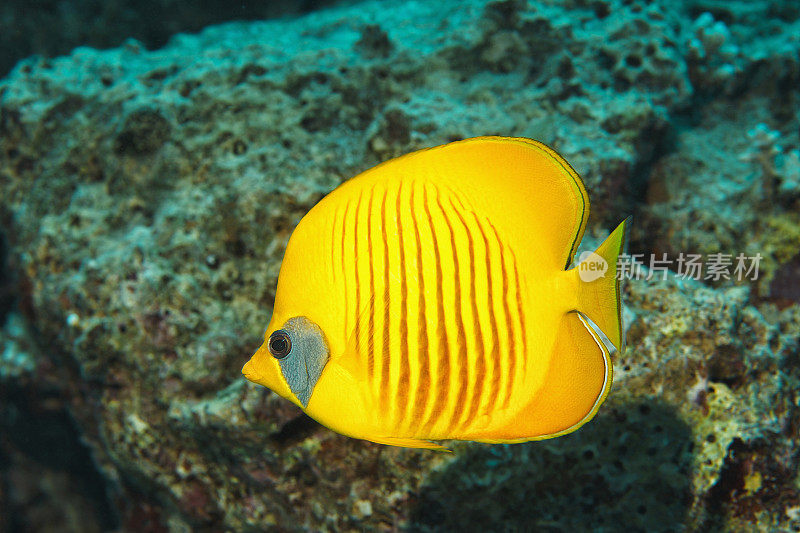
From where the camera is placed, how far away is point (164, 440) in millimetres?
2082

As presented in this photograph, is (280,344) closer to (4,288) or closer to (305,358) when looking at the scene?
(305,358)

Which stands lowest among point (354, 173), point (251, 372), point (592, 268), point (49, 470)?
point (49, 470)

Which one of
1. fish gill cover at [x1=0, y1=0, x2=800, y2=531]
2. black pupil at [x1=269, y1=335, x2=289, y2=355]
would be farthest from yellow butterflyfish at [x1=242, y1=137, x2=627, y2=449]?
fish gill cover at [x1=0, y1=0, x2=800, y2=531]

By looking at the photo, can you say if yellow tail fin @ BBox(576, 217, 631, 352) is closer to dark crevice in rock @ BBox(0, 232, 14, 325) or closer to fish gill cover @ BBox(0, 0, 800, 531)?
fish gill cover @ BBox(0, 0, 800, 531)

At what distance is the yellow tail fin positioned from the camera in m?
0.91

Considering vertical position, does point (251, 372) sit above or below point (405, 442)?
above

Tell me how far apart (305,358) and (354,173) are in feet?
4.70

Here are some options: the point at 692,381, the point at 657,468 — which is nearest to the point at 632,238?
the point at 692,381

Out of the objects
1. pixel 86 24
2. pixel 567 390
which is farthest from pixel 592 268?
pixel 86 24

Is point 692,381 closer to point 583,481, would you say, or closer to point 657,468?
point 657,468

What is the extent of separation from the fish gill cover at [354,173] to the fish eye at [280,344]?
0.84 m

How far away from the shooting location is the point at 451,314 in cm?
93

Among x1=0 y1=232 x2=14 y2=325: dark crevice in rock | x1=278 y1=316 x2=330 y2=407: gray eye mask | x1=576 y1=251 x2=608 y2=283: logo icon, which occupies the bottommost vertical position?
x1=0 y1=232 x2=14 y2=325: dark crevice in rock

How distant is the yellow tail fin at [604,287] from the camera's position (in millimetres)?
911
